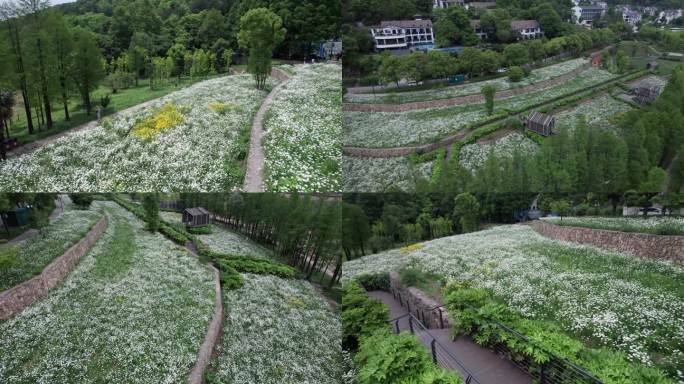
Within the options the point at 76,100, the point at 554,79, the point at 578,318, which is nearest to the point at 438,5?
the point at 554,79

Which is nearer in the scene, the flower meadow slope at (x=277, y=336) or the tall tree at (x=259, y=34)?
the flower meadow slope at (x=277, y=336)

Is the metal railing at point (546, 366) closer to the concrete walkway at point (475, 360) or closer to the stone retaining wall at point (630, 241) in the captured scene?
the concrete walkway at point (475, 360)

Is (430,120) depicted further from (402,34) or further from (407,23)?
(407,23)

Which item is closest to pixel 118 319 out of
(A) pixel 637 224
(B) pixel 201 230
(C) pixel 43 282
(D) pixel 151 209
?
(C) pixel 43 282

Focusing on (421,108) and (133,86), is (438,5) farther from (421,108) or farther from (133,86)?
(133,86)

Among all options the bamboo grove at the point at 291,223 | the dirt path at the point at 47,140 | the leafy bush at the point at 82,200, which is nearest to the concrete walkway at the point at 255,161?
the bamboo grove at the point at 291,223

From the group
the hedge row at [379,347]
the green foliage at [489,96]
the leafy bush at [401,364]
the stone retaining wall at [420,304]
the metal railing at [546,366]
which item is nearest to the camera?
the metal railing at [546,366]

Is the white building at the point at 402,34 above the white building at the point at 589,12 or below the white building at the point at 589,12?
below
